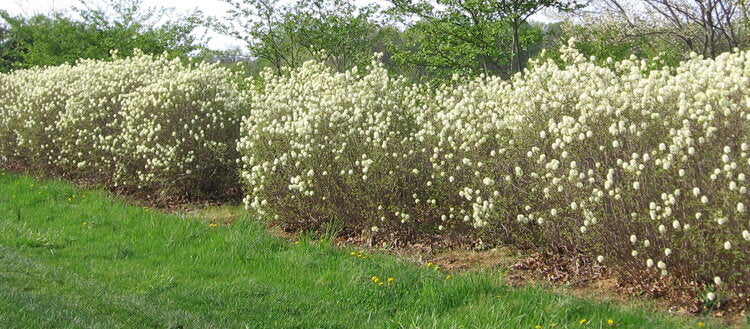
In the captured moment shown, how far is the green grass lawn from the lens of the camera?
14.5 feet

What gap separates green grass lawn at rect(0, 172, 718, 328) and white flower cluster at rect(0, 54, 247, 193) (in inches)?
85.3

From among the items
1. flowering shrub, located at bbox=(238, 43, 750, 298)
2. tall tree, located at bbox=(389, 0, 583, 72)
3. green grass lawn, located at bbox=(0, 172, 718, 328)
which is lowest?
green grass lawn, located at bbox=(0, 172, 718, 328)

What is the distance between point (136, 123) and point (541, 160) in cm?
645

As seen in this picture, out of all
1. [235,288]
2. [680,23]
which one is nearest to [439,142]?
[235,288]

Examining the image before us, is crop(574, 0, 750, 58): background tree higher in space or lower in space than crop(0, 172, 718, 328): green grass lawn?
higher

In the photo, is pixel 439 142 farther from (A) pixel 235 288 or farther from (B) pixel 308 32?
(B) pixel 308 32

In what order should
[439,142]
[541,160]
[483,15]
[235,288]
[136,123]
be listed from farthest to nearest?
[483,15], [136,123], [439,142], [541,160], [235,288]

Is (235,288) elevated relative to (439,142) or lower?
lower

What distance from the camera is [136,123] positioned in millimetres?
10008

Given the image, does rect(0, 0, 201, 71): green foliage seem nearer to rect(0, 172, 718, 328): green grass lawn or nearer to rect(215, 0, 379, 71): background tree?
rect(215, 0, 379, 71): background tree

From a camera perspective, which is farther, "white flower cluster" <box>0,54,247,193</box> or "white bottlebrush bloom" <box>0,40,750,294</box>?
"white flower cluster" <box>0,54,247,193</box>

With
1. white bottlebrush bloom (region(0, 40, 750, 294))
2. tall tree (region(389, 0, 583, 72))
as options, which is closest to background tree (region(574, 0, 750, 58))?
tall tree (region(389, 0, 583, 72))

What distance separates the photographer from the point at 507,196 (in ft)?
20.2

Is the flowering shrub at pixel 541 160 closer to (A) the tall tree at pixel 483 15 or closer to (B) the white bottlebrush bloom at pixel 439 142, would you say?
(B) the white bottlebrush bloom at pixel 439 142
